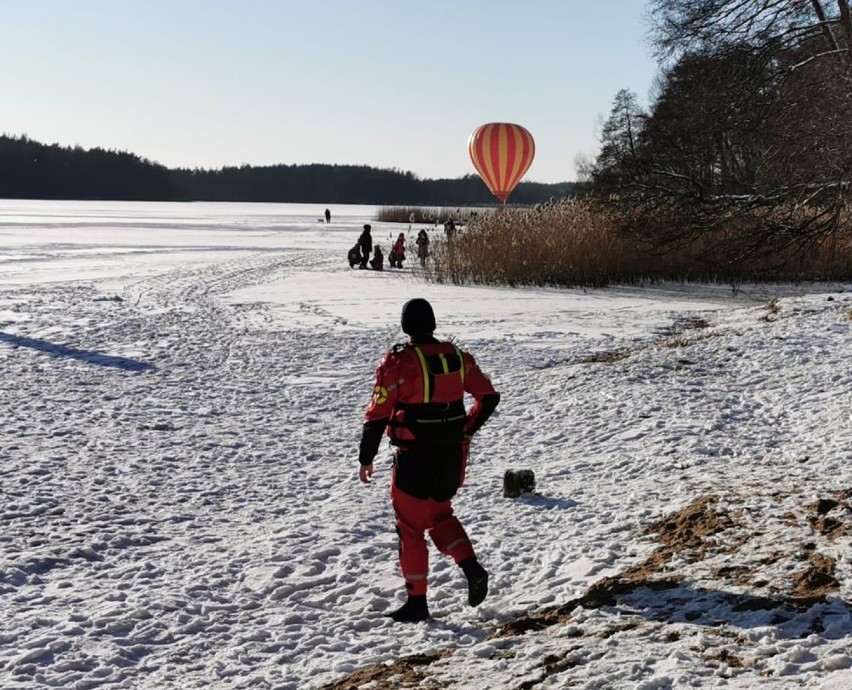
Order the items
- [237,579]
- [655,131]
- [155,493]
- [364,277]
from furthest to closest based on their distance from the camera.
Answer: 1. [364,277]
2. [655,131]
3. [155,493]
4. [237,579]

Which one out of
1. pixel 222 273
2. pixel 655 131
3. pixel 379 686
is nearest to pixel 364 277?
pixel 222 273

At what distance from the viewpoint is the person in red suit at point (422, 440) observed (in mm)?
4387

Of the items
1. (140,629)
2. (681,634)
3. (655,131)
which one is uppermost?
(655,131)

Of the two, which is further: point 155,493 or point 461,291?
point 461,291

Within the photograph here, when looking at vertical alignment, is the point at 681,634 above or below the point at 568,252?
below

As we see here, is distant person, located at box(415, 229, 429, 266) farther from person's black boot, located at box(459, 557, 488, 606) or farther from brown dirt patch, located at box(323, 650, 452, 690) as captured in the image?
brown dirt patch, located at box(323, 650, 452, 690)

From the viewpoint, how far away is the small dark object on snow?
6.44m

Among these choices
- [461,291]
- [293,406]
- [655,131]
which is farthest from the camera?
[655,131]

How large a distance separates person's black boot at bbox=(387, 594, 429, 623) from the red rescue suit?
37 millimetres

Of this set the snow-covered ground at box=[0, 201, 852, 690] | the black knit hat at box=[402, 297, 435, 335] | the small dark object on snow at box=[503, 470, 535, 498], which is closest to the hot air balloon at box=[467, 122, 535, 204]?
the snow-covered ground at box=[0, 201, 852, 690]

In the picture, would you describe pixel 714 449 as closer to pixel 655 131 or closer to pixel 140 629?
pixel 140 629

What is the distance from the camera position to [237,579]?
5211 mm

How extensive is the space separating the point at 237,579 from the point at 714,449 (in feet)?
12.5

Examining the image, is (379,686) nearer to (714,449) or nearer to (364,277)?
(714,449)
